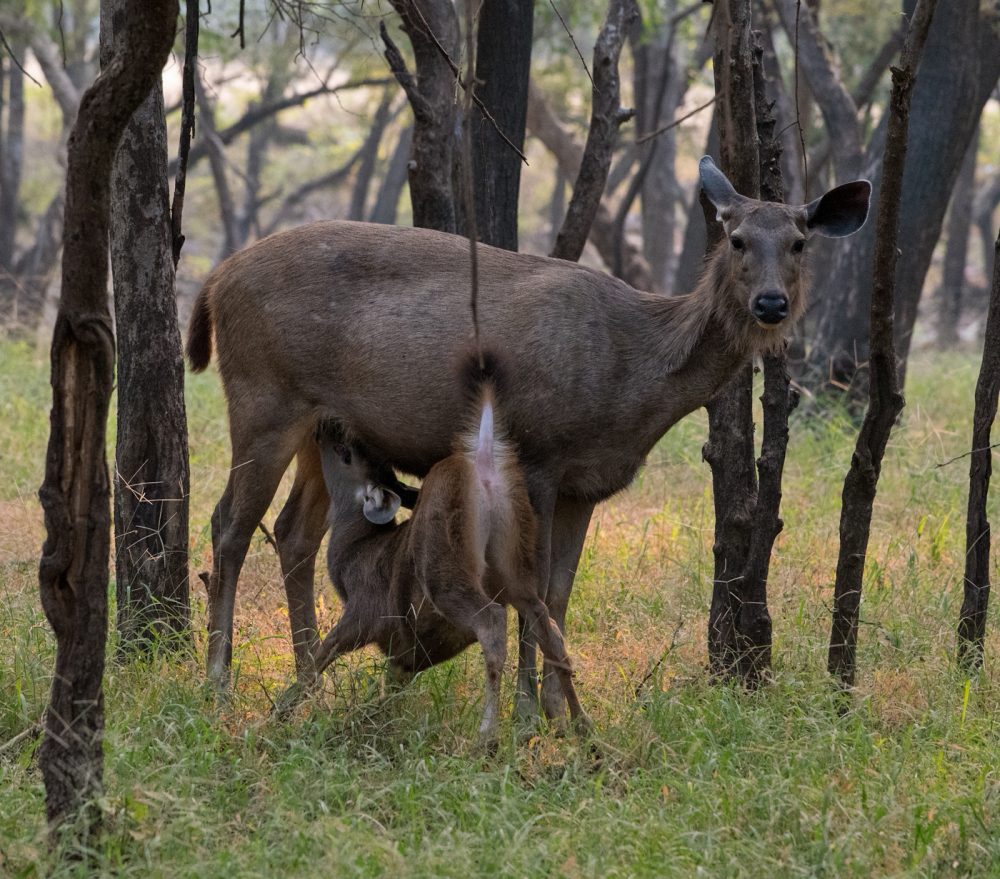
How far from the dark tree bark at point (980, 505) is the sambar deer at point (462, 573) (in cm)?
156

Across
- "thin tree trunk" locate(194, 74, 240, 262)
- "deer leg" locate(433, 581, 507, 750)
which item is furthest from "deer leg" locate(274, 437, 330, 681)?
"thin tree trunk" locate(194, 74, 240, 262)

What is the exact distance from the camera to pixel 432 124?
672 centimetres

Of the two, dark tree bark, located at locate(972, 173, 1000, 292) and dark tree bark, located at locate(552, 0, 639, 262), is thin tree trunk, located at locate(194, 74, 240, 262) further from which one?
dark tree bark, located at locate(972, 173, 1000, 292)

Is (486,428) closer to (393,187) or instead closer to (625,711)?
(625,711)

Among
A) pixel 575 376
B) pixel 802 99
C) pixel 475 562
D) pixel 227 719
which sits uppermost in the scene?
pixel 802 99

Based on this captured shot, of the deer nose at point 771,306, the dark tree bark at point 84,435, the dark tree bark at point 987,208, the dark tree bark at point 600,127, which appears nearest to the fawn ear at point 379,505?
the deer nose at point 771,306

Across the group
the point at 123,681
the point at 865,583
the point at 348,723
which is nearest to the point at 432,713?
the point at 348,723

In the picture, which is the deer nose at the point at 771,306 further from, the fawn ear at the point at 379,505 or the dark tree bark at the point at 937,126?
the dark tree bark at the point at 937,126

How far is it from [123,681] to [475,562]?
51.4 inches

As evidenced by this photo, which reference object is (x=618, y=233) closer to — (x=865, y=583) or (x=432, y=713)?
(x=865, y=583)

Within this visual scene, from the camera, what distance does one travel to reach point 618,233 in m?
11.9

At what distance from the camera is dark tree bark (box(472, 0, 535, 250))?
23.2 feet

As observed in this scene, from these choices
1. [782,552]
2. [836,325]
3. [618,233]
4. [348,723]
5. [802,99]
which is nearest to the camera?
[348,723]

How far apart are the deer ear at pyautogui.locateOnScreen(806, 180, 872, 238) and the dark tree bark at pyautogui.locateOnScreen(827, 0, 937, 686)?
451mm
